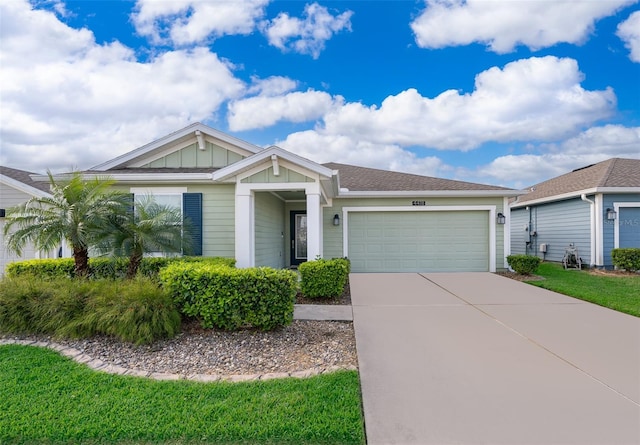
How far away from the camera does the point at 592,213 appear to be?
12.8m

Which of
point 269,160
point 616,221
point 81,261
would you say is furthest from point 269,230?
point 616,221

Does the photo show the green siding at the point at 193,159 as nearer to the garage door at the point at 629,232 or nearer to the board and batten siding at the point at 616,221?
the board and batten siding at the point at 616,221

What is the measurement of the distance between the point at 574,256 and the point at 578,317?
9.25 meters

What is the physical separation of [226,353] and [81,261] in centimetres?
428

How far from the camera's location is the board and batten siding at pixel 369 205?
11992 mm

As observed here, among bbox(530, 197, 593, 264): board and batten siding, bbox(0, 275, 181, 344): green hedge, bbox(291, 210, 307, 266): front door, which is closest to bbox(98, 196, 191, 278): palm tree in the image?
bbox(0, 275, 181, 344): green hedge

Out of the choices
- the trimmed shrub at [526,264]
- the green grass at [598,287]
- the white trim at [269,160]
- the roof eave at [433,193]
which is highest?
the white trim at [269,160]

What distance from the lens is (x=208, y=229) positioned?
9.12 meters

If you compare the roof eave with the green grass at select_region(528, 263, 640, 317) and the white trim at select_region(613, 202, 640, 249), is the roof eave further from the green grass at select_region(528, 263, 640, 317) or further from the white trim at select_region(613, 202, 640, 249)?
the white trim at select_region(613, 202, 640, 249)

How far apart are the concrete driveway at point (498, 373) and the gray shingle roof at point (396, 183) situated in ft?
18.7

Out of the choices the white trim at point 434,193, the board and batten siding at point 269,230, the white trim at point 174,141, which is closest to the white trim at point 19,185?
the white trim at point 174,141

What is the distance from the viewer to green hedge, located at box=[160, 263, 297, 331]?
4.73 metres

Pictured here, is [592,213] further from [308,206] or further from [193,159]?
[193,159]

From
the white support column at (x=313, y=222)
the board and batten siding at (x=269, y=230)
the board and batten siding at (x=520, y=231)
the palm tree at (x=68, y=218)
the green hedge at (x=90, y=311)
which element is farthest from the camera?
the board and batten siding at (x=520, y=231)
